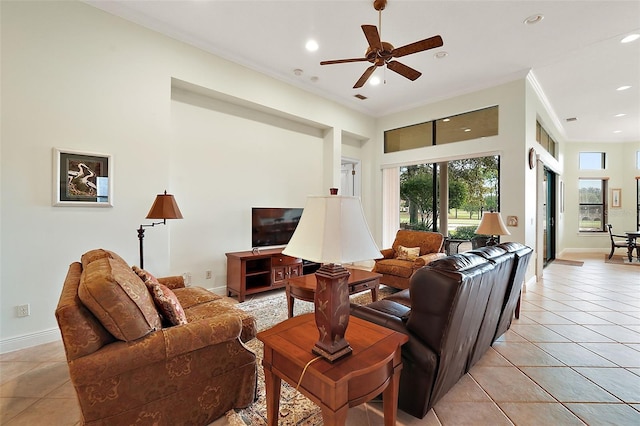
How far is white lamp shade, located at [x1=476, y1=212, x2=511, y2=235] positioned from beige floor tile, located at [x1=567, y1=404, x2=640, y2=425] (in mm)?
1977

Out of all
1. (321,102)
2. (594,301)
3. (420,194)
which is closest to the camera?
(594,301)

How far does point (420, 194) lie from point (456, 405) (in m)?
4.77

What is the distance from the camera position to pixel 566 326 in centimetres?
320

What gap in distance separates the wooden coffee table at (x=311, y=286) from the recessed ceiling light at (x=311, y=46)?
301 cm

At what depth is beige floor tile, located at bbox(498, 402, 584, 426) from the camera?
1747 mm

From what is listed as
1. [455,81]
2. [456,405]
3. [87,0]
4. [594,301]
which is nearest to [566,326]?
[594,301]

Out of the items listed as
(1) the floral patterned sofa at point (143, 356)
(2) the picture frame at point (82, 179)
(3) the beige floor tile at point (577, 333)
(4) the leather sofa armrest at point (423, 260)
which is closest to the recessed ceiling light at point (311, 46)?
(2) the picture frame at point (82, 179)

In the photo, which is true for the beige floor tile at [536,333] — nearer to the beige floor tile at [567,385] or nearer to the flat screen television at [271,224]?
the beige floor tile at [567,385]

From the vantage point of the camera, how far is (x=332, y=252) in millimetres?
1231

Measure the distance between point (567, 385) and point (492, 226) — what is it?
1896 millimetres

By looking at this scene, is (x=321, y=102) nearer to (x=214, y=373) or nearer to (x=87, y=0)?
(x=87, y=0)

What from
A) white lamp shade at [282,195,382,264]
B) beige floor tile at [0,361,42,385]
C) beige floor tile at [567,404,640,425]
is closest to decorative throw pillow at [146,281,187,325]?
white lamp shade at [282,195,382,264]

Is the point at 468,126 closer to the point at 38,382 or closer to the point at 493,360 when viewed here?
the point at 493,360

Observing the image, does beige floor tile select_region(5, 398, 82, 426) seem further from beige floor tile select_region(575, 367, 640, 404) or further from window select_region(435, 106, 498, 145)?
window select_region(435, 106, 498, 145)
